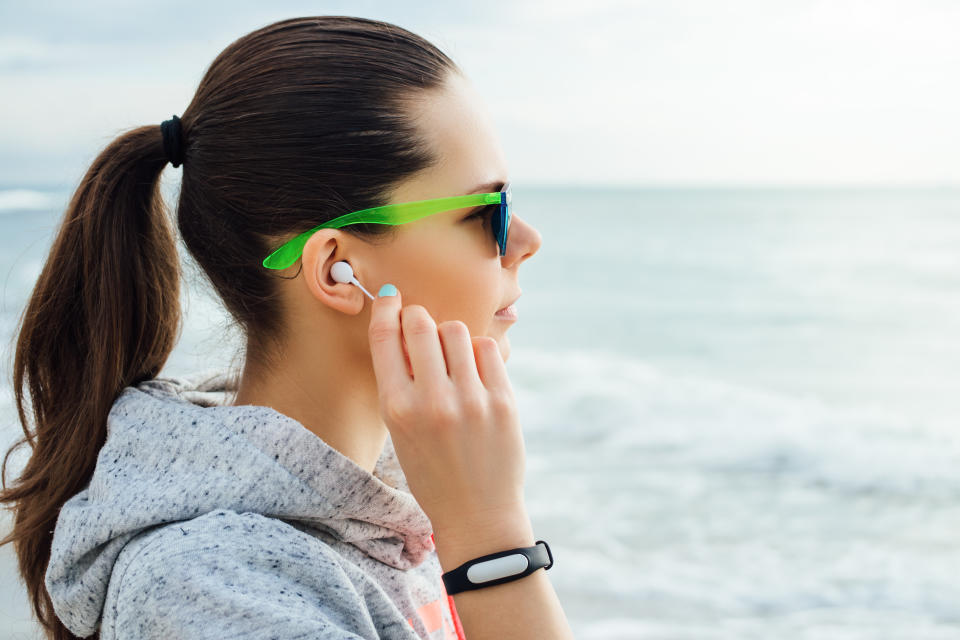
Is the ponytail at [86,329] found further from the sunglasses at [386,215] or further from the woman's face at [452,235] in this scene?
the woman's face at [452,235]

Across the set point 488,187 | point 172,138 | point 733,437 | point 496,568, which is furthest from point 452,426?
point 733,437

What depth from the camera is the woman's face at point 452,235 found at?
1649mm

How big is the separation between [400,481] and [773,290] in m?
18.5

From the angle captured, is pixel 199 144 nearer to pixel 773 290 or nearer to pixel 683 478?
pixel 683 478

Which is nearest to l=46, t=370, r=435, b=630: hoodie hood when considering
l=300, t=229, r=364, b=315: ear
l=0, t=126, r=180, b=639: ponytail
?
l=0, t=126, r=180, b=639: ponytail

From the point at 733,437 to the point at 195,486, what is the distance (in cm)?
802

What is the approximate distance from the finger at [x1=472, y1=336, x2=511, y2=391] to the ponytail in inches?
28.6

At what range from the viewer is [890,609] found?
5262 millimetres

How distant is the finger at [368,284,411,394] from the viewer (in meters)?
1.48

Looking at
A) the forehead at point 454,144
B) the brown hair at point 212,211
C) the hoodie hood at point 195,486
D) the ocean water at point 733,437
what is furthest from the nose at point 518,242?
the ocean water at point 733,437

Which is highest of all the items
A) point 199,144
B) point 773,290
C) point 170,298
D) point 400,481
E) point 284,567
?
point 199,144

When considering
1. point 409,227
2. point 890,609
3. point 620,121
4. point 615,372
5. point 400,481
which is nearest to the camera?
point 409,227

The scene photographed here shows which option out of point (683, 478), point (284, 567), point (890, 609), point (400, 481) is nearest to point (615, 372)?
point (683, 478)

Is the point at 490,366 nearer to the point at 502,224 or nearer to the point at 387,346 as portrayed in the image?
the point at 387,346
